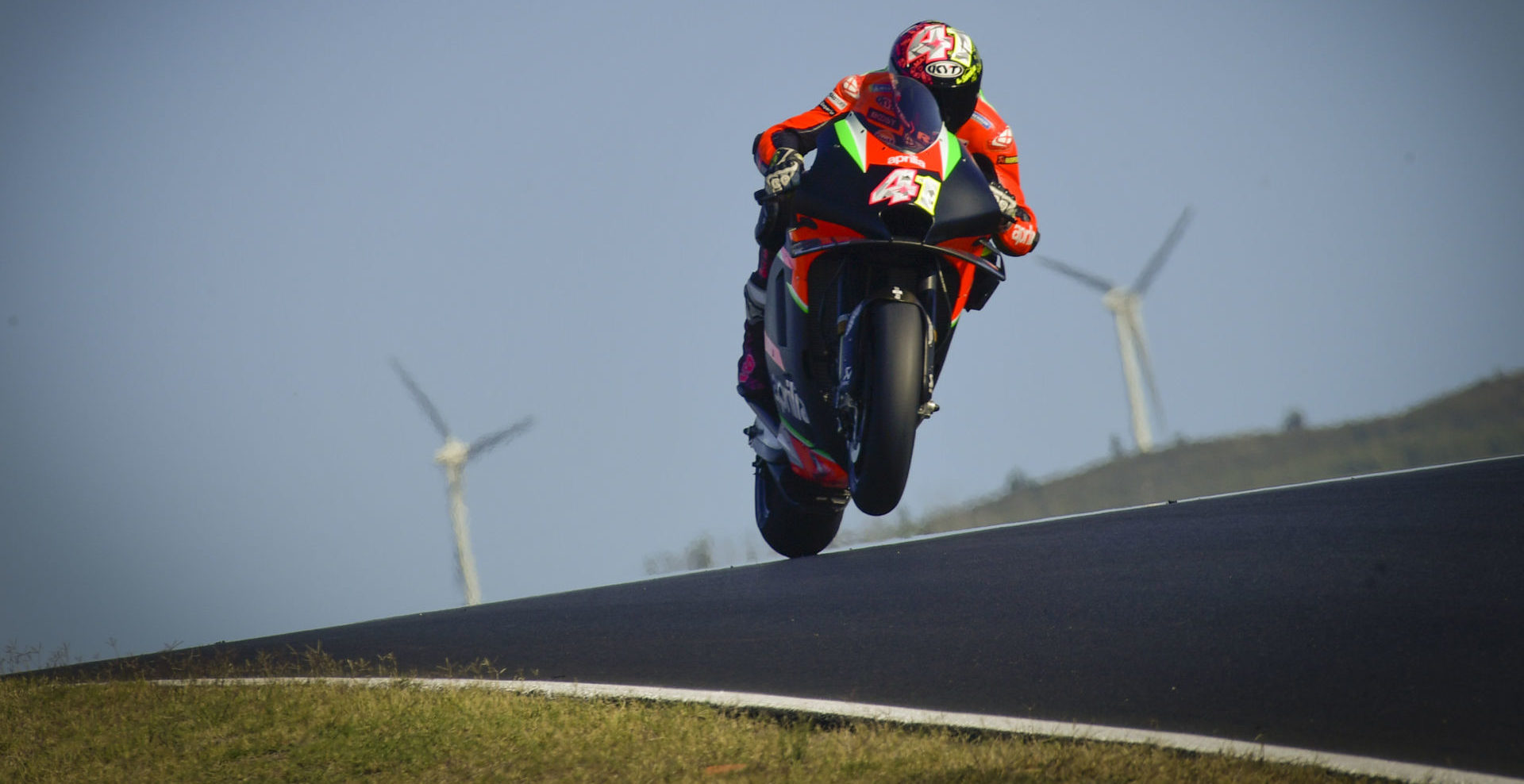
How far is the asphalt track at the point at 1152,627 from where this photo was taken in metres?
5.03

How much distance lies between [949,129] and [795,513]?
308 centimetres

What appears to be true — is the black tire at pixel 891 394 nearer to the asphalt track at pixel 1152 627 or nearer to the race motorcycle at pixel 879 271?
the race motorcycle at pixel 879 271

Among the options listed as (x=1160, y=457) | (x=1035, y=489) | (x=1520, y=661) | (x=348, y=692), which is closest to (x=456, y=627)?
(x=348, y=692)

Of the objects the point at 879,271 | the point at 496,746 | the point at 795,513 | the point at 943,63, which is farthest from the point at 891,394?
the point at 795,513

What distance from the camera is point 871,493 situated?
707 cm

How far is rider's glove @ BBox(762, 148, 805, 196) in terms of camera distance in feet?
24.6

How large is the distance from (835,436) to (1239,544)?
2216 mm

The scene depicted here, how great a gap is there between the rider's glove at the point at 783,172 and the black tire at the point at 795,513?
2197 mm

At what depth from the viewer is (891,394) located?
6805mm

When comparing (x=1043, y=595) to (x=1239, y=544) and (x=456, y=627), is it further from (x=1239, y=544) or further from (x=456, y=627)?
(x=456, y=627)

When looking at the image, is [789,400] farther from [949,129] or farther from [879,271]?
[949,129]

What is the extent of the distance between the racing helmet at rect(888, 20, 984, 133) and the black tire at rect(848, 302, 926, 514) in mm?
1402

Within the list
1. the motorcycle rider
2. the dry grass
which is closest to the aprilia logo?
the motorcycle rider

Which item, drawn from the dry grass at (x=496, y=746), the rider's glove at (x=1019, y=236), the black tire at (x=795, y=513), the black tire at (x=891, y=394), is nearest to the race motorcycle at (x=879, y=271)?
the black tire at (x=891, y=394)
